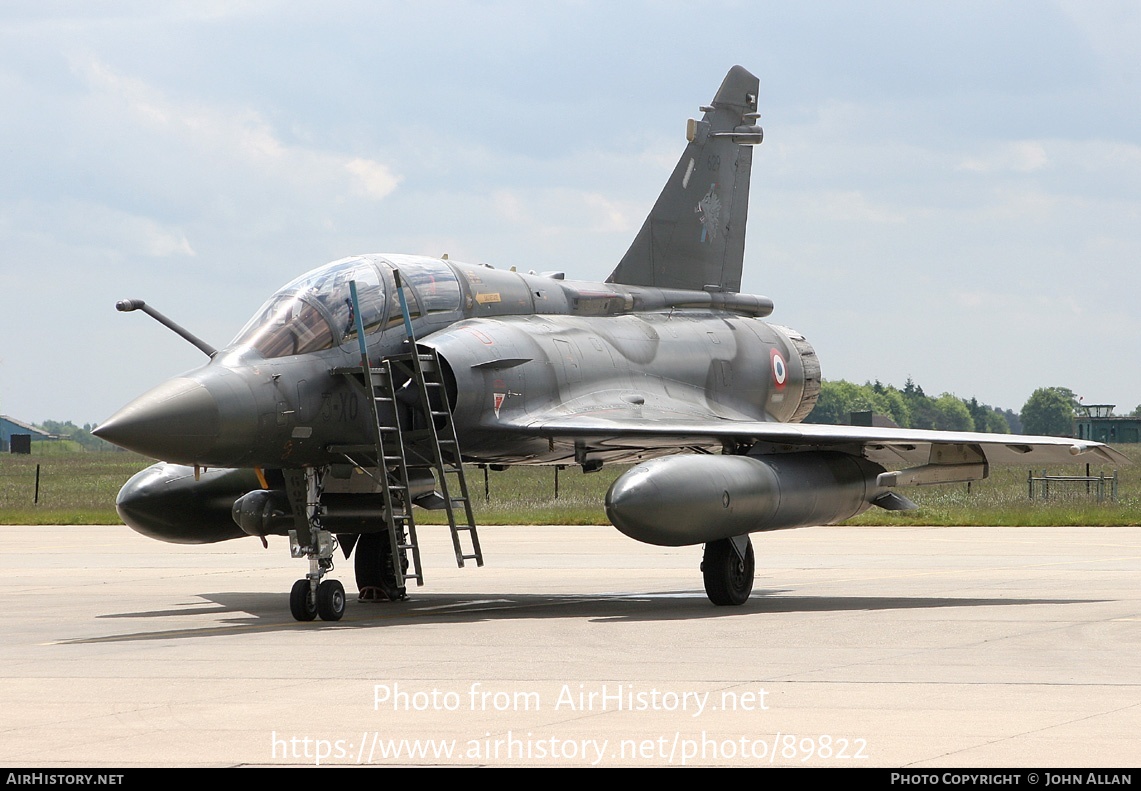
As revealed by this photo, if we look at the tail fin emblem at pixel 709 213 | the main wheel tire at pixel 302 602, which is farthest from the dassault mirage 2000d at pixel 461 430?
the tail fin emblem at pixel 709 213

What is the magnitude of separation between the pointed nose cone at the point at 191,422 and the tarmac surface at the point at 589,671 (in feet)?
4.90

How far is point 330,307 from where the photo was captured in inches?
513

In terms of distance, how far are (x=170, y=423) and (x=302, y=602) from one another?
7.30 ft

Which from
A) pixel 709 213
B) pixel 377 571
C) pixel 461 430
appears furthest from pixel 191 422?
pixel 709 213

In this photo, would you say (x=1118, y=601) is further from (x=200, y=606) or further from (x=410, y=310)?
(x=200, y=606)

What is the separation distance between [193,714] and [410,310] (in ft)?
21.5

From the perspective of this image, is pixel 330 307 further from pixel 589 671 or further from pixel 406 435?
pixel 589 671

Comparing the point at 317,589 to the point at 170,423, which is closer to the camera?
the point at 170,423

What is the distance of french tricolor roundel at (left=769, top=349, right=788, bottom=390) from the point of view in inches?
699

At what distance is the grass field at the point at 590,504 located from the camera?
29688mm

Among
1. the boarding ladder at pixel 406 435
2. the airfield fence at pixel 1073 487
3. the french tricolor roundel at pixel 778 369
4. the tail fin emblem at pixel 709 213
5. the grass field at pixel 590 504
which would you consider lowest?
the grass field at pixel 590 504

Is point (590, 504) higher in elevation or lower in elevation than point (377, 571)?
lower

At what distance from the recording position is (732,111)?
19.3 m

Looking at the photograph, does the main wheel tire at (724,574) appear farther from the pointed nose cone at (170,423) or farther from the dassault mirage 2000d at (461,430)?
the pointed nose cone at (170,423)
